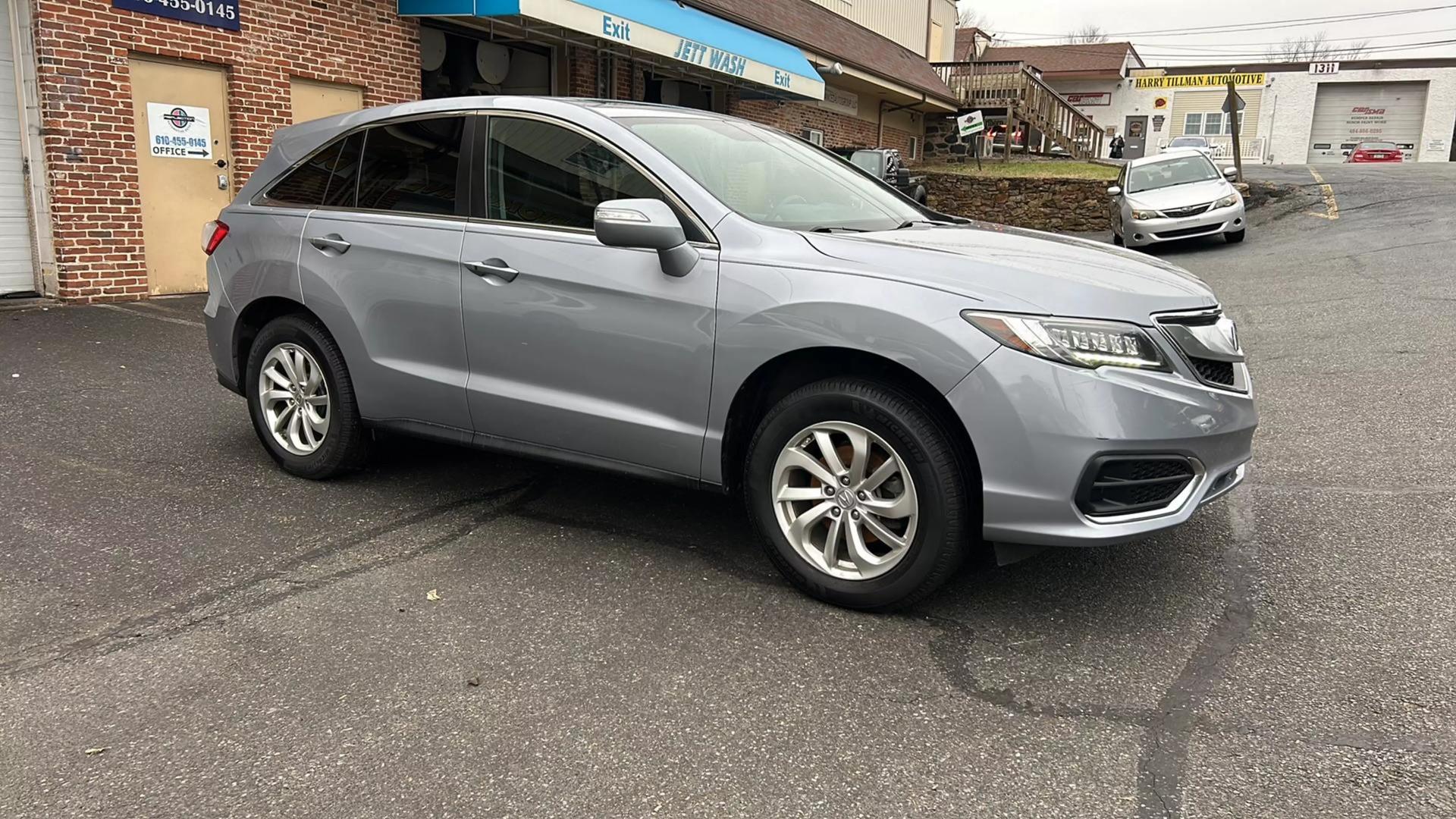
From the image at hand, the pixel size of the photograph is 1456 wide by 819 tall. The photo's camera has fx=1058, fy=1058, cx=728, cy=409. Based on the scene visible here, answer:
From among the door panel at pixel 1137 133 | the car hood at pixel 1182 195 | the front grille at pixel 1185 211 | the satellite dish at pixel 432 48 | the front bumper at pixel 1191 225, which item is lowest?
the front bumper at pixel 1191 225

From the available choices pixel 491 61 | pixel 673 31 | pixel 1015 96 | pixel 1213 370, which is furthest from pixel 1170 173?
pixel 1213 370

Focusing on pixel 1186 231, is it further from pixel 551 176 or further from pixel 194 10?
pixel 551 176

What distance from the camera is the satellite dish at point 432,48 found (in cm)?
1305

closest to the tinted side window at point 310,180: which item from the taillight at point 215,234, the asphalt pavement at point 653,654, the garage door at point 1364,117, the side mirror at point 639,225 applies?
the taillight at point 215,234

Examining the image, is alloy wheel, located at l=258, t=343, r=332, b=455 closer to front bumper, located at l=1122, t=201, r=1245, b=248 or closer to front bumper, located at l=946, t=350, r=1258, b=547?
front bumper, located at l=946, t=350, r=1258, b=547

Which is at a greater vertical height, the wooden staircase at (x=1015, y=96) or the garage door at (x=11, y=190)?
the wooden staircase at (x=1015, y=96)

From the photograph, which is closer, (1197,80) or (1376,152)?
(1376,152)

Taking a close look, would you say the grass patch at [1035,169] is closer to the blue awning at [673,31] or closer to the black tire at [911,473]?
the blue awning at [673,31]

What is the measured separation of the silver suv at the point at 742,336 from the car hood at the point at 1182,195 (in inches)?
475

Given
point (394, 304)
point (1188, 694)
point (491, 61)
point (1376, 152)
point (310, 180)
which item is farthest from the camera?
point (1376, 152)

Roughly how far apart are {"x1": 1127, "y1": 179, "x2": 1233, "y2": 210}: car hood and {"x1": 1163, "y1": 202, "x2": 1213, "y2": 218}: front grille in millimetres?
58

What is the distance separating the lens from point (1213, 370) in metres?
3.40

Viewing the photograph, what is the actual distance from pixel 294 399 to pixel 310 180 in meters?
1.01

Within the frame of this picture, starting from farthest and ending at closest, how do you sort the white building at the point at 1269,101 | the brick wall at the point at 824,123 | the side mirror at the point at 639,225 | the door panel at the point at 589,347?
the white building at the point at 1269,101, the brick wall at the point at 824,123, the door panel at the point at 589,347, the side mirror at the point at 639,225
